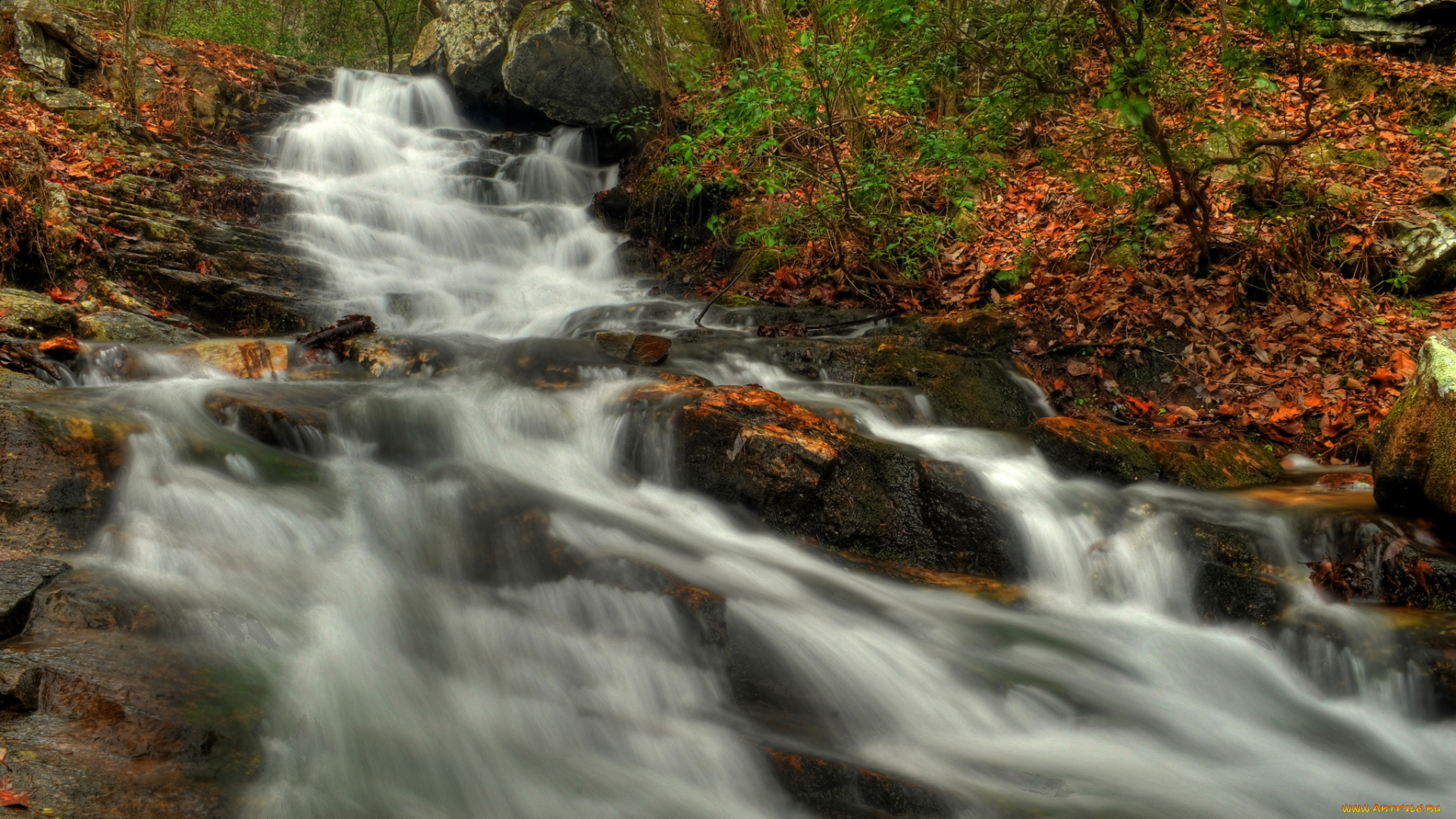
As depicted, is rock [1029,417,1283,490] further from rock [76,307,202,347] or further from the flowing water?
rock [76,307,202,347]

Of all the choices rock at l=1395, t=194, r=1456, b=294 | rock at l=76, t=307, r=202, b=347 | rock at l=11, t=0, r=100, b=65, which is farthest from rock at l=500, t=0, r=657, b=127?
rock at l=1395, t=194, r=1456, b=294

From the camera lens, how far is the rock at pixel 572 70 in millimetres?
11477

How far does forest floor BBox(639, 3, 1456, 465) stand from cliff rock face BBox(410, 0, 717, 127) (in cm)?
472

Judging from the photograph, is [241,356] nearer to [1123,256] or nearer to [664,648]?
[664,648]

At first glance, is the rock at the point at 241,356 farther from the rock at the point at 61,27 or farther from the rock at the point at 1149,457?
the rock at the point at 61,27

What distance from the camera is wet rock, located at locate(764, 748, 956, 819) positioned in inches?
106

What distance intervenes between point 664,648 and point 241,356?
4241 millimetres

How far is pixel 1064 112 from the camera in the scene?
9.67m

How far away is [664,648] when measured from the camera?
348 centimetres

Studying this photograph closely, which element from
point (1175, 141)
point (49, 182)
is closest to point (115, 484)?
point (49, 182)

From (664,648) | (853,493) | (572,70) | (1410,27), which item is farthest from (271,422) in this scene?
(1410,27)

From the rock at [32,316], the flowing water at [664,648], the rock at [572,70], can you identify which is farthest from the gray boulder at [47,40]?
the flowing water at [664,648]

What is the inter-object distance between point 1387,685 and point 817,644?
2501 millimetres

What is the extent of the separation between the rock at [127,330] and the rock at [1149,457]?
21.1ft
